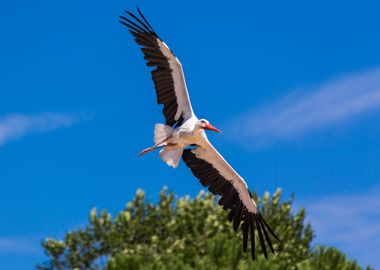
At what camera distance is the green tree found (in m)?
24.5

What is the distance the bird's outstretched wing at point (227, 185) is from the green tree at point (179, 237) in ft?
28.3

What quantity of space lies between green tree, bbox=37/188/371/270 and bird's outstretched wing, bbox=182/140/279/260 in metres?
8.62

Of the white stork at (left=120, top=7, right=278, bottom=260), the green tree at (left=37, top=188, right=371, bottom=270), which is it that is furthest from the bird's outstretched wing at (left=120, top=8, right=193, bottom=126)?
the green tree at (left=37, top=188, right=371, bottom=270)

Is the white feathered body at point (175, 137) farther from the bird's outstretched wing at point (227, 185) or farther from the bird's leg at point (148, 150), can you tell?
the bird's outstretched wing at point (227, 185)

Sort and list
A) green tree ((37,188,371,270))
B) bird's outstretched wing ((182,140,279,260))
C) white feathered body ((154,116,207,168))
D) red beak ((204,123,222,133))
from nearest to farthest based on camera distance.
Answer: white feathered body ((154,116,207,168)) < red beak ((204,123,222,133)) < bird's outstretched wing ((182,140,279,260)) < green tree ((37,188,371,270))

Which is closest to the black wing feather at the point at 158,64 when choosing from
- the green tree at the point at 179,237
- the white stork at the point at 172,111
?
the white stork at the point at 172,111

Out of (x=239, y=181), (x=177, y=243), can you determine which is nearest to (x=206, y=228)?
(x=177, y=243)

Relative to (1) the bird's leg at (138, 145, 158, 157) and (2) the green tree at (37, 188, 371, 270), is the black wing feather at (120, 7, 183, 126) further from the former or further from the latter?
(2) the green tree at (37, 188, 371, 270)

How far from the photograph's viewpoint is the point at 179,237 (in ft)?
84.4

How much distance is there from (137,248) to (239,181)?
10582 mm

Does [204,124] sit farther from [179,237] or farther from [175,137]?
[179,237]

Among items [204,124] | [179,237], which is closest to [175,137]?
[204,124]

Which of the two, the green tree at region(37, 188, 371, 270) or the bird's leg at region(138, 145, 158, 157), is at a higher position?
the green tree at region(37, 188, 371, 270)

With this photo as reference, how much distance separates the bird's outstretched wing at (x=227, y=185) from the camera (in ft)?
47.8
